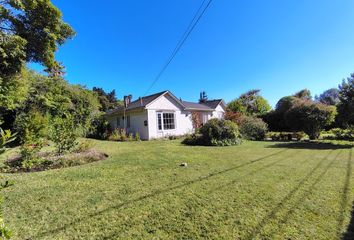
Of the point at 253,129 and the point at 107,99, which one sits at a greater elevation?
the point at 107,99

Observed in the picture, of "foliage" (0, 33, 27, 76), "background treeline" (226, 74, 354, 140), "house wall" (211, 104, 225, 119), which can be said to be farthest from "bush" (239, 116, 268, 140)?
"foliage" (0, 33, 27, 76)

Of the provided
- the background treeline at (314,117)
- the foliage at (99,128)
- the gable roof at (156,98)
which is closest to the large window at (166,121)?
the gable roof at (156,98)

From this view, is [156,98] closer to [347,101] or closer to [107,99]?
[347,101]

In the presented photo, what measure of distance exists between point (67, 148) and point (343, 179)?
9.33 m

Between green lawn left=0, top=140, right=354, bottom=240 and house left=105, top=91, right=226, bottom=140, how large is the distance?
1025 centimetres

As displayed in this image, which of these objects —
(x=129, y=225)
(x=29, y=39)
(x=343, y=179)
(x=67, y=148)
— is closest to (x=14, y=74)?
(x=29, y=39)

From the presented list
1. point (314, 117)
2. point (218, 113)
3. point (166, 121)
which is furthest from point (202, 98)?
point (314, 117)

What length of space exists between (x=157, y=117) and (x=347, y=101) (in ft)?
48.6

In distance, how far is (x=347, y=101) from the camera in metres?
13.6

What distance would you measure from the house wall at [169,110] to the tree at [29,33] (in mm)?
7986

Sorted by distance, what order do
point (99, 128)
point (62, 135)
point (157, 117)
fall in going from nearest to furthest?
point (62, 135), point (157, 117), point (99, 128)

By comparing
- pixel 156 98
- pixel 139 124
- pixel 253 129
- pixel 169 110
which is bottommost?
pixel 253 129

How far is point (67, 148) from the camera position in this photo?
7.39 metres

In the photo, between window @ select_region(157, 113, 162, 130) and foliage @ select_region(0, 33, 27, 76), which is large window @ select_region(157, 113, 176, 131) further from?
foliage @ select_region(0, 33, 27, 76)
